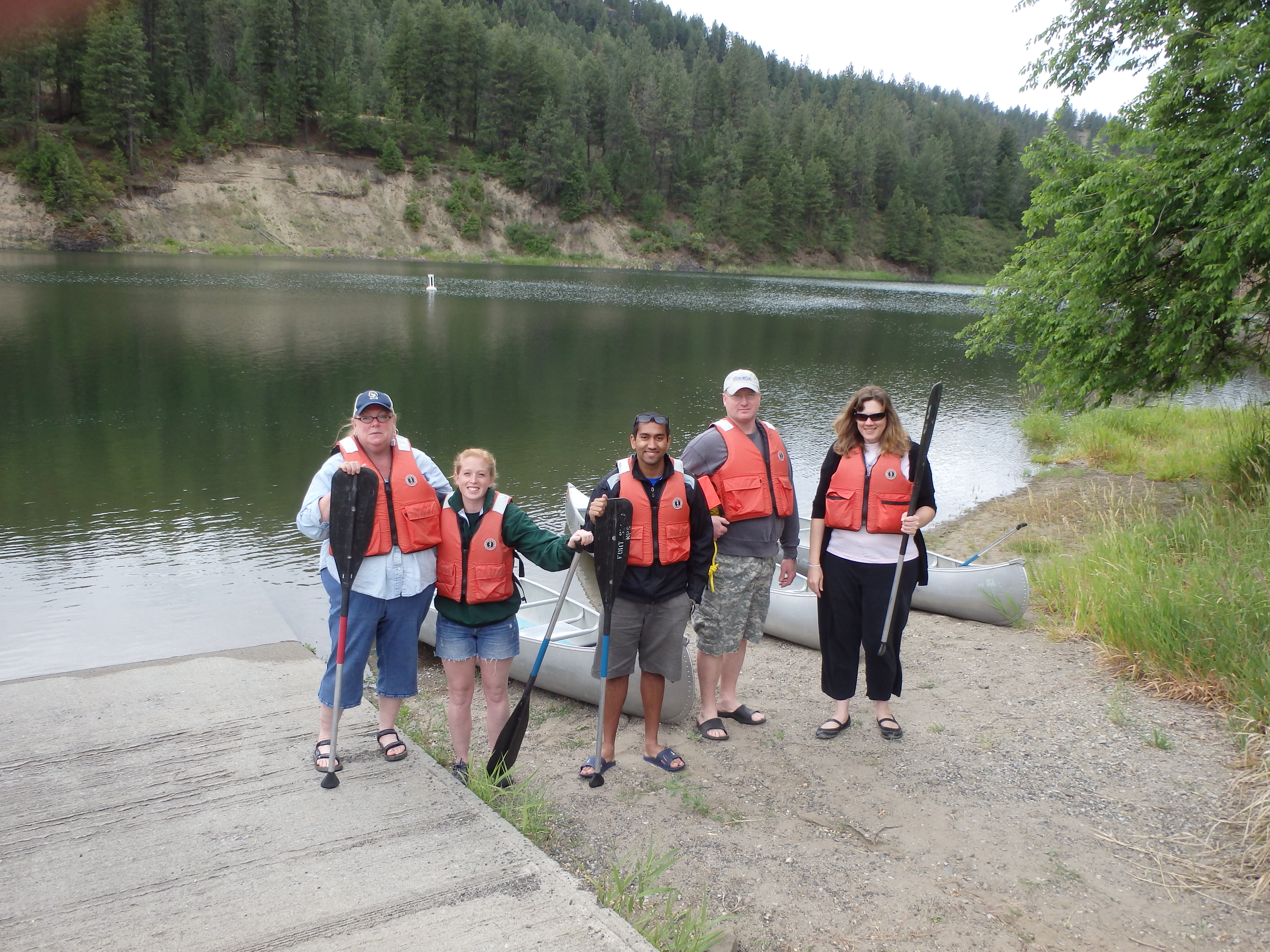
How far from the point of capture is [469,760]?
4191 millimetres

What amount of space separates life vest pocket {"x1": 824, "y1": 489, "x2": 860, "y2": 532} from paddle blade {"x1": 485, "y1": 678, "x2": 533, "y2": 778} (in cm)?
169

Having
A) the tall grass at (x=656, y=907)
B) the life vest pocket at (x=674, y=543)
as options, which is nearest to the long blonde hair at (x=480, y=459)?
the life vest pocket at (x=674, y=543)

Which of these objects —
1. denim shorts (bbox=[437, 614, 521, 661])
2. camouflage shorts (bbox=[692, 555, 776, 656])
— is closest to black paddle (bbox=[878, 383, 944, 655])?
camouflage shorts (bbox=[692, 555, 776, 656])

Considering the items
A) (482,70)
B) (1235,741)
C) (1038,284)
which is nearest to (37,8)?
(1235,741)

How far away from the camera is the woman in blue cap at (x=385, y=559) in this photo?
3795 millimetres

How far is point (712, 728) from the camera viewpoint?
4750 mm

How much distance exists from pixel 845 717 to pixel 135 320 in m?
25.3

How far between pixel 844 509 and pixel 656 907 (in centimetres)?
206

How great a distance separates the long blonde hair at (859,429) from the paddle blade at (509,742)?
1941 mm

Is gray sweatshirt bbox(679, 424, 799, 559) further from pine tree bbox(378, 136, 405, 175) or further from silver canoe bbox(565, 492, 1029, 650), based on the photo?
pine tree bbox(378, 136, 405, 175)

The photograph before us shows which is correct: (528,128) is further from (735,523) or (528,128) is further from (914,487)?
(914,487)

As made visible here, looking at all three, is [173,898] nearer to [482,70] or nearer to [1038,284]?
[1038,284]

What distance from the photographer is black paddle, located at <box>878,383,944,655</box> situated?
427 centimetres

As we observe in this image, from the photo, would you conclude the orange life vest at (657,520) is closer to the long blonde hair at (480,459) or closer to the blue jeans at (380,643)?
the long blonde hair at (480,459)
